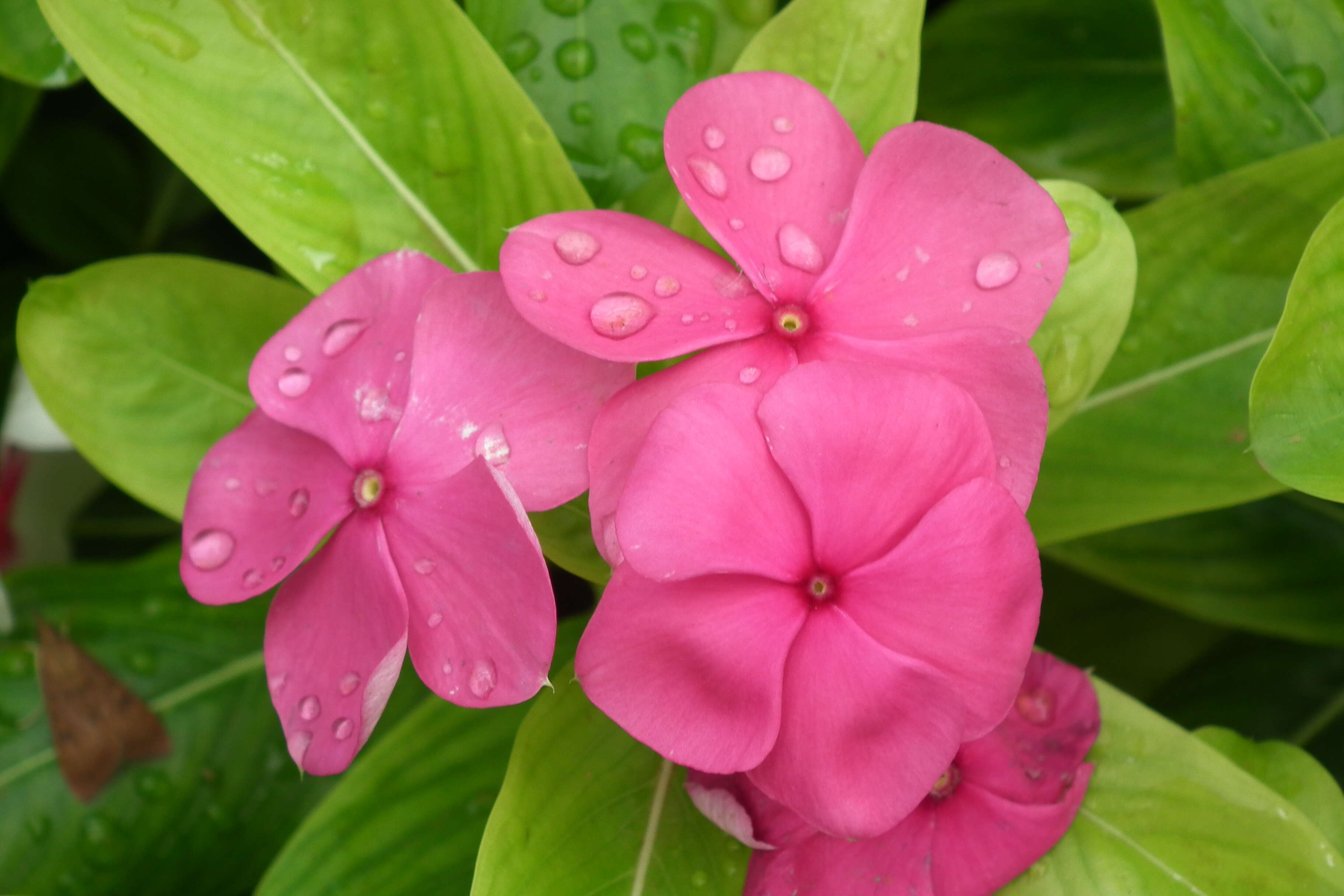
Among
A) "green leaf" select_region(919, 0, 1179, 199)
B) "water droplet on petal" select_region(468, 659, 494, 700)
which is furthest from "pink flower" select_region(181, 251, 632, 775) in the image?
"green leaf" select_region(919, 0, 1179, 199)

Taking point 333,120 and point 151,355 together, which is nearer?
point 333,120

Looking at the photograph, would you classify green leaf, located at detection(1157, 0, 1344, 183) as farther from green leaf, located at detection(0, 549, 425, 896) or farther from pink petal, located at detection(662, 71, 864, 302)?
green leaf, located at detection(0, 549, 425, 896)

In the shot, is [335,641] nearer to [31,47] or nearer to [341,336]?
[341,336]

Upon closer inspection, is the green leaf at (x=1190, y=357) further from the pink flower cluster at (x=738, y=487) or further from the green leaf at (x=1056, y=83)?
the green leaf at (x=1056, y=83)

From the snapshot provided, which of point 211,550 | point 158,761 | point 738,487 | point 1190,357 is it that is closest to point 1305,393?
point 1190,357

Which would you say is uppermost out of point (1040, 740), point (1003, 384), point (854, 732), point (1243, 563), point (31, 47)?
point (31, 47)

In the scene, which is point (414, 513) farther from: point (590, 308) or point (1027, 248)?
point (1027, 248)

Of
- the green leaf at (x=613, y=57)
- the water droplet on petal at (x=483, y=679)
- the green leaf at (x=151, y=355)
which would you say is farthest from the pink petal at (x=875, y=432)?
the green leaf at (x=151, y=355)
